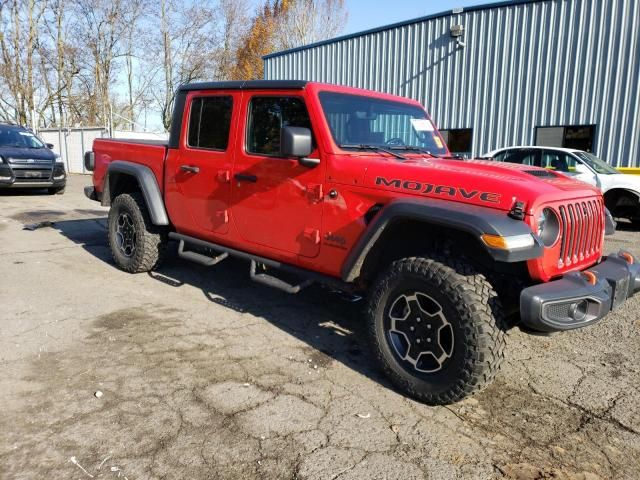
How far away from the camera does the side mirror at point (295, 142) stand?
331 centimetres

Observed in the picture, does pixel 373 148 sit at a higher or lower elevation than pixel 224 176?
higher

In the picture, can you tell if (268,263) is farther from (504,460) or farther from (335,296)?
(504,460)

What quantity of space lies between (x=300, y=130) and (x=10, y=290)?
357 centimetres

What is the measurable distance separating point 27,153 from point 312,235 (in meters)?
11.5

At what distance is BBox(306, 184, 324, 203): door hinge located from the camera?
3504 mm

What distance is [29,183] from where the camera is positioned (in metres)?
12.3

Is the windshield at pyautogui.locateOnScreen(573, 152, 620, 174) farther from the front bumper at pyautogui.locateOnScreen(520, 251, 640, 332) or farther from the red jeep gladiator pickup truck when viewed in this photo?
the front bumper at pyautogui.locateOnScreen(520, 251, 640, 332)

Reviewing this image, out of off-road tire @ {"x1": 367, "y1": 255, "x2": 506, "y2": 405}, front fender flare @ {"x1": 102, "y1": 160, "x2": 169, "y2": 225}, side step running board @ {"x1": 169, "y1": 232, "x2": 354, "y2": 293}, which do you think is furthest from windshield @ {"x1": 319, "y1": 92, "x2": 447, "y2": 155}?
front fender flare @ {"x1": 102, "y1": 160, "x2": 169, "y2": 225}

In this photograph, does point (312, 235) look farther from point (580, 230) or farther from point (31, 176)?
point (31, 176)

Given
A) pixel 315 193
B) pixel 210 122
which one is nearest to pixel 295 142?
pixel 315 193

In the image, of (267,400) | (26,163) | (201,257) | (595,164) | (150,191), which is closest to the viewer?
(267,400)

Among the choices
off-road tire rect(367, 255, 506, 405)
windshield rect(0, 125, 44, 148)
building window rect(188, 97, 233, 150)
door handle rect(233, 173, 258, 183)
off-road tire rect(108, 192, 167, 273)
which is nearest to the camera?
off-road tire rect(367, 255, 506, 405)

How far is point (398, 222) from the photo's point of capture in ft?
10.0

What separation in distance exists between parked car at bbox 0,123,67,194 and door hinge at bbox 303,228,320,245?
36.8 feet
